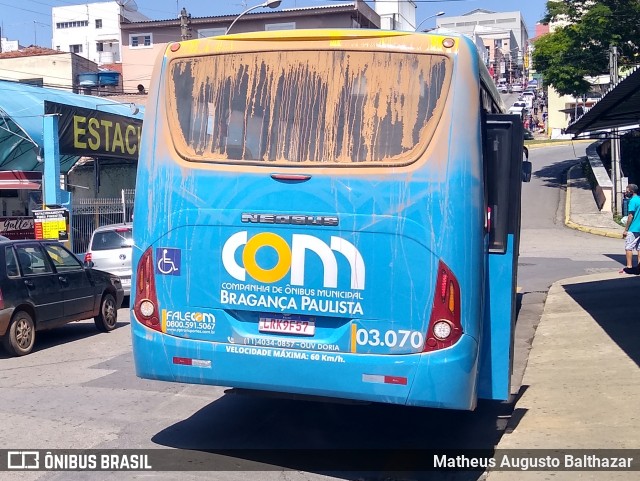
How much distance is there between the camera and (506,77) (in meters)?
80.7

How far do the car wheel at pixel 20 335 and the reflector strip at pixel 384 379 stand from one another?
724 centimetres

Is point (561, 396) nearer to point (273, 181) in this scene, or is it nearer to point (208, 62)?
point (273, 181)

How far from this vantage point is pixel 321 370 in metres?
5.78

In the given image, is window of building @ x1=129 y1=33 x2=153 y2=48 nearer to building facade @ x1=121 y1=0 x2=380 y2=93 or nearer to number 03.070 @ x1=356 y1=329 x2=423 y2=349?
building facade @ x1=121 y1=0 x2=380 y2=93

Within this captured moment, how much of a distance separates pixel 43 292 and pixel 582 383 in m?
7.81

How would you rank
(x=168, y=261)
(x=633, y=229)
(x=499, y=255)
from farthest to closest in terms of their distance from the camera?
(x=633, y=229)
(x=499, y=255)
(x=168, y=261)

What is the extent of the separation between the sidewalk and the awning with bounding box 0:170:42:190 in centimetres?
1773

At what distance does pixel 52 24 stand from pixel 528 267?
Result: 278 ft

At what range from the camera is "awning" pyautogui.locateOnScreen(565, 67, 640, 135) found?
10527mm

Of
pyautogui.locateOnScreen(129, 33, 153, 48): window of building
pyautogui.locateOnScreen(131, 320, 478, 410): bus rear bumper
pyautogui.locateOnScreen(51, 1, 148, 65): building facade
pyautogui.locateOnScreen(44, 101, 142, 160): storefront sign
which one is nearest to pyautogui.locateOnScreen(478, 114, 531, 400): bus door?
pyautogui.locateOnScreen(131, 320, 478, 410): bus rear bumper

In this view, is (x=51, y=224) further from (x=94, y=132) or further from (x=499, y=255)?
(x=499, y=255)

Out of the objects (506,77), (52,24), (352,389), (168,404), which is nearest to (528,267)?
(168,404)

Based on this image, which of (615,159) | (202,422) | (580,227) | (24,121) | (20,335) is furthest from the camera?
(615,159)

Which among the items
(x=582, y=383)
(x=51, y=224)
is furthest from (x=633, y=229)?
(x=51, y=224)
